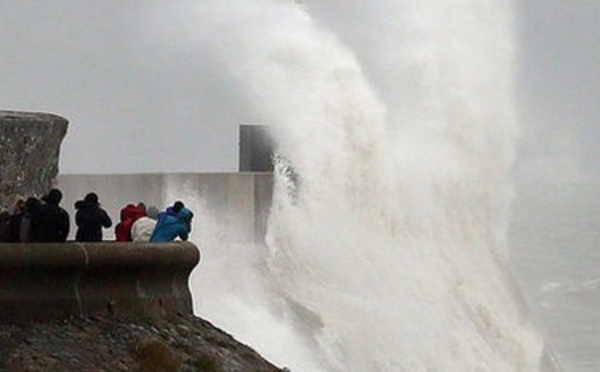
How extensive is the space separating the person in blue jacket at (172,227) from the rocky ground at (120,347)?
1.16 meters

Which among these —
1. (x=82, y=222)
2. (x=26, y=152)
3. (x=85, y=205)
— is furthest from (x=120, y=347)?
(x=85, y=205)

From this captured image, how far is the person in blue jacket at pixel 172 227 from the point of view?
7.38 m

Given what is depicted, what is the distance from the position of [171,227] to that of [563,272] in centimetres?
3855

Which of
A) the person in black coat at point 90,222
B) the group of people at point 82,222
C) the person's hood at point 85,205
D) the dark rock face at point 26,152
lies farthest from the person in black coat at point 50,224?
the person's hood at point 85,205

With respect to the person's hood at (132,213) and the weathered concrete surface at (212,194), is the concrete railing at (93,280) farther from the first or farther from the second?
the weathered concrete surface at (212,194)

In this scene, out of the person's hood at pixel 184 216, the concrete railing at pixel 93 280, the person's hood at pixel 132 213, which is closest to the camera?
the concrete railing at pixel 93 280

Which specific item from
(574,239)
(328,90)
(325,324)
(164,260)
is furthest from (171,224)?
(574,239)

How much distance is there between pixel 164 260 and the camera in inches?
241

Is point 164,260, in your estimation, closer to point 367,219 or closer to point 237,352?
point 237,352

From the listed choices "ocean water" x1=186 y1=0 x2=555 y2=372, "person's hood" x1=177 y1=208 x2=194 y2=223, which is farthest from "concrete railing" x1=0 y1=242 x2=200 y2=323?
"ocean water" x1=186 y1=0 x2=555 y2=372

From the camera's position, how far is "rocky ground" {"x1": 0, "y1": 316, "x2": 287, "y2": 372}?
543cm

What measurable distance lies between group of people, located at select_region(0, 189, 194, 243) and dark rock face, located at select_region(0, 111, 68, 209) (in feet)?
0.18

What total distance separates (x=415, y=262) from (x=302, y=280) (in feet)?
5.56

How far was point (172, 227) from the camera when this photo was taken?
24.4 feet
